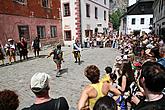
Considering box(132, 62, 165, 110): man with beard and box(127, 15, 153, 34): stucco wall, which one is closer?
box(132, 62, 165, 110): man with beard

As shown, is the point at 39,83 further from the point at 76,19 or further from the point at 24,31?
the point at 76,19

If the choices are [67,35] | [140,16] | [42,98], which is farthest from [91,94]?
[140,16]

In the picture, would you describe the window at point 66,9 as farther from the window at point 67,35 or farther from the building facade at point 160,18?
the building facade at point 160,18

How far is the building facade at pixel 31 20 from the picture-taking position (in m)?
16.6

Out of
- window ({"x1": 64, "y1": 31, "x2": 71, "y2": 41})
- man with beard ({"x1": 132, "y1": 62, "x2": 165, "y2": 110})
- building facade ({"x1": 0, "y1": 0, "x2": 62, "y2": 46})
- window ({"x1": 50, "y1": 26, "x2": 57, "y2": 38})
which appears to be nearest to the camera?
man with beard ({"x1": 132, "y1": 62, "x2": 165, "y2": 110})

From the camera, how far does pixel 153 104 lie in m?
2.23

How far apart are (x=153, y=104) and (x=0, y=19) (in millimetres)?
15823

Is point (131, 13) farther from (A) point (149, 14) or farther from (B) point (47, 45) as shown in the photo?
(B) point (47, 45)

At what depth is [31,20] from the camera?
20188mm

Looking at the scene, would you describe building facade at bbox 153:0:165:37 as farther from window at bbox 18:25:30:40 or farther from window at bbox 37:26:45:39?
window at bbox 18:25:30:40

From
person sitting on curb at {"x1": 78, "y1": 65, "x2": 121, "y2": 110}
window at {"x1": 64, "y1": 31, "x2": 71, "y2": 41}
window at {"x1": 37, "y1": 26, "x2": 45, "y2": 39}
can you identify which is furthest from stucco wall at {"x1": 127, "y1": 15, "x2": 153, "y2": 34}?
person sitting on curb at {"x1": 78, "y1": 65, "x2": 121, "y2": 110}

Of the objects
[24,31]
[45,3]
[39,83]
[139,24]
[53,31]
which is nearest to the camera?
[39,83]

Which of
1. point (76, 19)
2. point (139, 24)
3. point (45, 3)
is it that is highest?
point (45, 3)

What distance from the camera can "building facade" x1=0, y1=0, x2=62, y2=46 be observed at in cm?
1662
